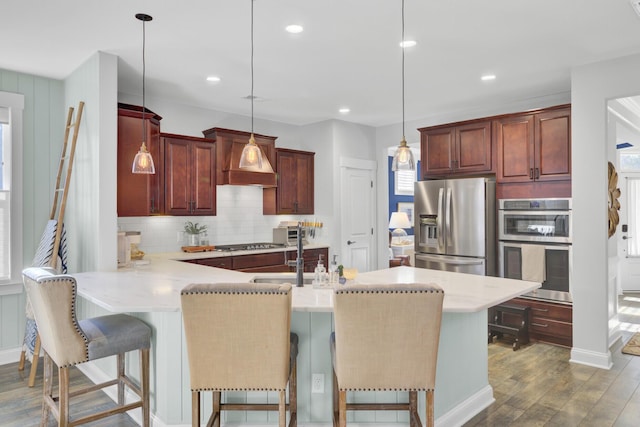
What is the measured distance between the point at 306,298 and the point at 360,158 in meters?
4.31

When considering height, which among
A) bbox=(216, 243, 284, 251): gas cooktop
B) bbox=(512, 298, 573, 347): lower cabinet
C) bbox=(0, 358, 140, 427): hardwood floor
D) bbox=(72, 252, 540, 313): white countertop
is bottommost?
bbox=(0, 358, 140, 427): hardwood floor

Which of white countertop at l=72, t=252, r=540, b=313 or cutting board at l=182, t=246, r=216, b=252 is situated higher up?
cutting board at l=182, t=246, r=216, b=252

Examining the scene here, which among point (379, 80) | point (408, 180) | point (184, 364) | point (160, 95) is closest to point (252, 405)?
point (184, 364)

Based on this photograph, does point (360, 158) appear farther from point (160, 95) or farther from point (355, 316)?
point (355, 316)

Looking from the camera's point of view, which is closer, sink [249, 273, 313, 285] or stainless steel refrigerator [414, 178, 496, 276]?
sink [249, 273, 313, 285]

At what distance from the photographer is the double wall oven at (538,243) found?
13.9 ft

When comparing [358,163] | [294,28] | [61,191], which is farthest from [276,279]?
[358,163]

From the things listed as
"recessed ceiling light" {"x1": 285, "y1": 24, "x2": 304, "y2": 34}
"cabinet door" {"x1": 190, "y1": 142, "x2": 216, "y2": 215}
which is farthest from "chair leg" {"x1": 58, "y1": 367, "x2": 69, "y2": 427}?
"cabinet door" {"x1": 190, "y1": 142, "x2": 216, "y2": 215}

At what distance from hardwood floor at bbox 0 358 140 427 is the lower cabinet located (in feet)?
12.7

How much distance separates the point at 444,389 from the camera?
259 cm

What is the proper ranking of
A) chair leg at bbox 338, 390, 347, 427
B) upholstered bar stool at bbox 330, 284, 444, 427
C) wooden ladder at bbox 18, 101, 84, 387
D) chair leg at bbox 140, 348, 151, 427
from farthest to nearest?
wooden ladder at bbox 18, 101, 84, 387, chair leg at bbox 140, 348, 151, 427, chair leg at bbox 338, 390, 347, 427, upholstered bar stool at bbox 330, 284, 444, 427

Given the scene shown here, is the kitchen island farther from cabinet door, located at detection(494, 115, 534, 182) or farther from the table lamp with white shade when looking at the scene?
the table lamp with white shade

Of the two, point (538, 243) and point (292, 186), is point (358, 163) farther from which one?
point (538, 243)

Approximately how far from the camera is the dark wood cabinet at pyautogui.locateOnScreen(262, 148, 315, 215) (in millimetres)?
5883
